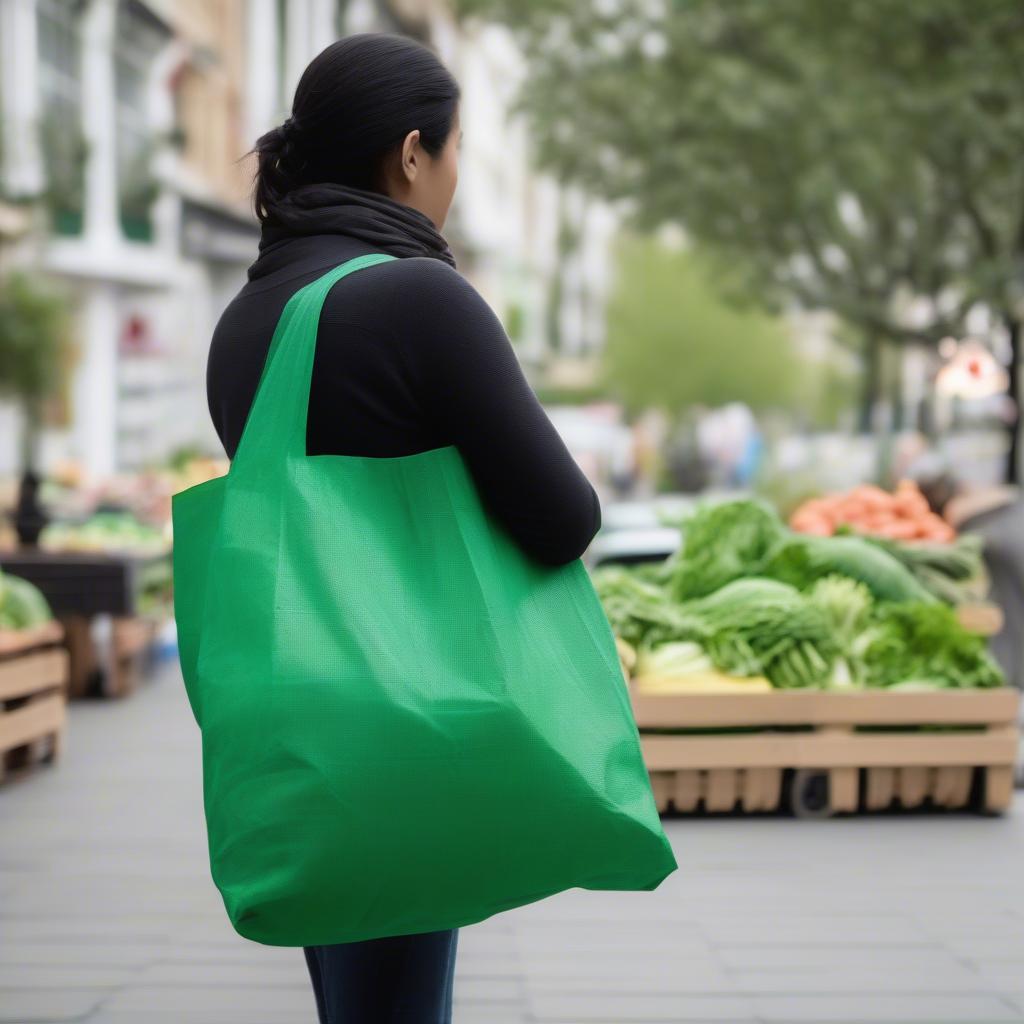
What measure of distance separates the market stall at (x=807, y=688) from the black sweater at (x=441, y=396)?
4.21m

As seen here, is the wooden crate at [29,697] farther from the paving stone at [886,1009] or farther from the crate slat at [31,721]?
the paving stone at [886,1009]

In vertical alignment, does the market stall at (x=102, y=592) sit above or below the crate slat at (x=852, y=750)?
below

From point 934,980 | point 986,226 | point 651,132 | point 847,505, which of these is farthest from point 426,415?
point 651,132

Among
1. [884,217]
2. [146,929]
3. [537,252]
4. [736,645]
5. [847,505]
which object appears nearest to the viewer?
[146,929]

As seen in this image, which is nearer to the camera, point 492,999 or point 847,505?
point 492,999

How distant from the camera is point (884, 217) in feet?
86.3

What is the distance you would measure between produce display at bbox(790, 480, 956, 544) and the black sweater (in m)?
6.00

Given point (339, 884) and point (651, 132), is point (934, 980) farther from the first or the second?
point (651, 132)

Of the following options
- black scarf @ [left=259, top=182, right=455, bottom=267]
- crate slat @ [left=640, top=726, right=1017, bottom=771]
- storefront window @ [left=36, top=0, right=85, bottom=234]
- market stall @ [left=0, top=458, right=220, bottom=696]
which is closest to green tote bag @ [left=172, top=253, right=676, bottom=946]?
black scarf @ [left=259, top=182, right=455, bottom=267]

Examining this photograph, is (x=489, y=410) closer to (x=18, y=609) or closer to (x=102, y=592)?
(x=18, y=609)

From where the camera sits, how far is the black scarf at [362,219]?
7.25 ft

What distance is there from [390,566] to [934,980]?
8.99 ft

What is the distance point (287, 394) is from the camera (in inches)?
80.6

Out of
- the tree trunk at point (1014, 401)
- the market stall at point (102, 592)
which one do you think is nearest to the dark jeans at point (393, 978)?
the market stall at point (102, 592)
